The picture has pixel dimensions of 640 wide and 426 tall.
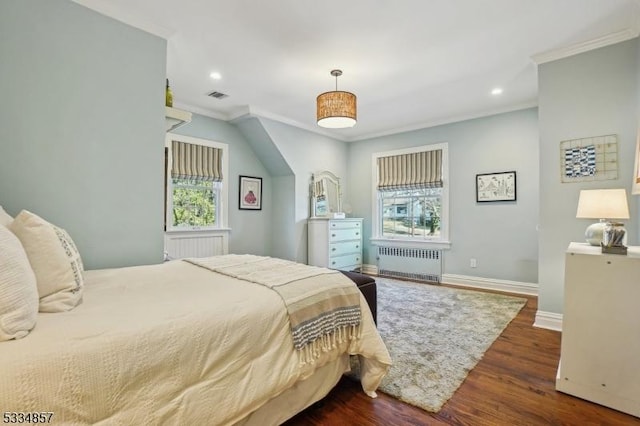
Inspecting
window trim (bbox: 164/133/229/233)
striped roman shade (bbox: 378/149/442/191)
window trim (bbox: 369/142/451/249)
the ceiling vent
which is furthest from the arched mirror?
the ceiling vent

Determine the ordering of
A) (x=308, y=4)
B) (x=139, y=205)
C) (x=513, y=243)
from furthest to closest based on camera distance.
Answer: (x=513, y=243), (x=139, y=205), (x=308, y=4)

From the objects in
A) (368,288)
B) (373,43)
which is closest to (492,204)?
(373,43)

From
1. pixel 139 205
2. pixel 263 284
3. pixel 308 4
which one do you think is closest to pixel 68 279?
pixel 263 284

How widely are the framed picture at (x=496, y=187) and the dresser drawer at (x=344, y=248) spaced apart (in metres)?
2.14

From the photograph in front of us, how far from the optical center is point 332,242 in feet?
16.9

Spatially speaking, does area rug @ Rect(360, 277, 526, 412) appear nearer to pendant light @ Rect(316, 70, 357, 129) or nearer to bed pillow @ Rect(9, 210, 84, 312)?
bed pillow @ Rect(9, 210, 84, 312)

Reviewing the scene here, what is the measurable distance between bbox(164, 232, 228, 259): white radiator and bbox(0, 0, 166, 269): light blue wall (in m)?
1.76

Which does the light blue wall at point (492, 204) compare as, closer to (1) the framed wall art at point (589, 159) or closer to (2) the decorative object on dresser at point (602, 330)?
(1) the framed wall art at point (589, 159)

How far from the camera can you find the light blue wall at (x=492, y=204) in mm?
4277

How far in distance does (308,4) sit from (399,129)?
357 cm

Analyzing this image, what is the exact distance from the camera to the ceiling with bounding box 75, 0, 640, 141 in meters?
2.33

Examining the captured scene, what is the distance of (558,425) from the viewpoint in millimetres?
1610

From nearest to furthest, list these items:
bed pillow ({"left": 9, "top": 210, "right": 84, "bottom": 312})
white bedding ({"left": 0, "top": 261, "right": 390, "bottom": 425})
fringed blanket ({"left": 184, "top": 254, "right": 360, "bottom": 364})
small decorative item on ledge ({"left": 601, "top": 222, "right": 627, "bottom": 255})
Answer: white bedding ({"left": 0, "top": 261, "right": 390, "bottom": 425}) → bed pillow ({"left": 9, "top": 210, "right": 84, "bottom": 312}) → fringed blanket ({"left": 184, "top": 254, "right": 360, "bottom": 364}) → small decorative item on ledge ({"left": 601, "top": 222, "right": 627, "bottom": 255})

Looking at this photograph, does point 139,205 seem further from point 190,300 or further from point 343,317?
point 343,317
